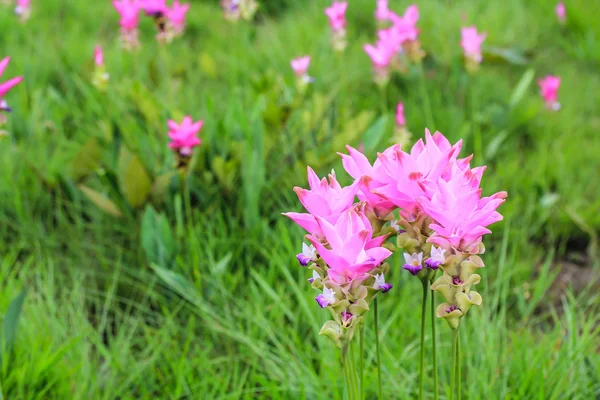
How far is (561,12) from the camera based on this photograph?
3180 millimetres

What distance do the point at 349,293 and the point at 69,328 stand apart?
3.21ft

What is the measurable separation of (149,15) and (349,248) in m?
1.54

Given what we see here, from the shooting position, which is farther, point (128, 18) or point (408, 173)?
point (128, 18)

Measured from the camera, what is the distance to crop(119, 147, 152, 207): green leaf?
1728 mm

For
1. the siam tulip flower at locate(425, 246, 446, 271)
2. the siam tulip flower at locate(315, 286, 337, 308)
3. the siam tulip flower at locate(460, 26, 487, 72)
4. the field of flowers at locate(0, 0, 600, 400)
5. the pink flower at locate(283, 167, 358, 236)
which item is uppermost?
the pink flower at locate(283, 167, 358, 236)

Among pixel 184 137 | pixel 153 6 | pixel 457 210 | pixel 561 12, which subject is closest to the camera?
pixel 457 210

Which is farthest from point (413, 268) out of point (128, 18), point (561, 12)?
point (561, 12)

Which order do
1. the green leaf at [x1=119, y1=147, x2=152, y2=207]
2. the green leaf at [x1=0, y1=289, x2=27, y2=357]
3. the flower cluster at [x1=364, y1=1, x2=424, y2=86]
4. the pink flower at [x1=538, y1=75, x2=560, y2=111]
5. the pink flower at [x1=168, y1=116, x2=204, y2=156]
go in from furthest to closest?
1. the pink flower at [x1=538, y1=75, x2=560, y2=111]
2. the flower cluster at [x1=364, y1=1, x2=424, y2=86]
3. the green leaf at [x1=119, y1=147, x2=152, y2=207]
4. the pink flower at [x1=168, y1=116, x2=204, y2=156]
5. the green leaf at [x1=0, y1=289, x2=27, y2=357]

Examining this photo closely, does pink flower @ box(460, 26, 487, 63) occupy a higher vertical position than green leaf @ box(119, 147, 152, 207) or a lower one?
higher

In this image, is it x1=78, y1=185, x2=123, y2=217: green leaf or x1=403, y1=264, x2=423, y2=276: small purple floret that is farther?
x1=78, y1=185, x2=123, y2=217: green leaf

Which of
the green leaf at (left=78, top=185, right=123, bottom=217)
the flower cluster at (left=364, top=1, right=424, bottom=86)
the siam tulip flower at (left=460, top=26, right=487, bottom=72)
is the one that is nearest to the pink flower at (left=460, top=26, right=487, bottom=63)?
the siam tulip flower at (left=460, top=26, right=487, bottom=72)

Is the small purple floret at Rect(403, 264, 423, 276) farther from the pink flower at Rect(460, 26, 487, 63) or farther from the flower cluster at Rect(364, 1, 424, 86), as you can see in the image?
the pink flower at Rect(460, 26, 487, 63)

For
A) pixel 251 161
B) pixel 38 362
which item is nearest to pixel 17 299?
pixel 38 362

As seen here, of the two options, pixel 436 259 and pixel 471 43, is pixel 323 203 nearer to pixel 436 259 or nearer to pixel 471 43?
pixel 436 259
